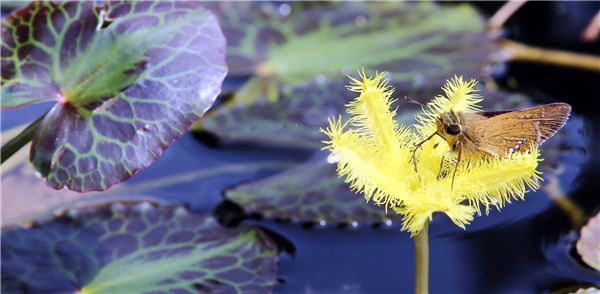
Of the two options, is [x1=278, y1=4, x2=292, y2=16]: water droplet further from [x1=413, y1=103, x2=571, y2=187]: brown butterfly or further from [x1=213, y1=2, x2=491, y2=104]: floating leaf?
[x1=413, y1=103, x2=571, y2=187]: brown butterfly

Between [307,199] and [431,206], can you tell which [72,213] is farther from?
[431,206]

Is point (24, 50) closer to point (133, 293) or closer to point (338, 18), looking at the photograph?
point (133, 293)

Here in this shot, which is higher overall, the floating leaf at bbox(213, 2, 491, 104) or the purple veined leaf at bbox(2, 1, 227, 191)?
the floating leaf at bbox(213, 2, 491, 104)

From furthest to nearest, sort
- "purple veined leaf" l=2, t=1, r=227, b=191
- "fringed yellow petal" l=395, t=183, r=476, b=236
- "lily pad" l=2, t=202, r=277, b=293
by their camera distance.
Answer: "lily pad" l=2, t=202, r=277, b=293
"purple veined leaf" l=2, t=1, r=227, b=191
"fringed yellow petal" l=395, t=183, r=476, b=236

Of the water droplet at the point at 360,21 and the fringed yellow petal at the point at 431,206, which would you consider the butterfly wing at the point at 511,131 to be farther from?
the water droplet at the point at 360,21

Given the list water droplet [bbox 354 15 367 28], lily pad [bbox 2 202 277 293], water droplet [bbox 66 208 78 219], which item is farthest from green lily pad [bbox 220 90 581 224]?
water droplet [bbox 354 15 367 28]

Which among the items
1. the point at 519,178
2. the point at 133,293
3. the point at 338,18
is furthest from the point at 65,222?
the point at 338,18
